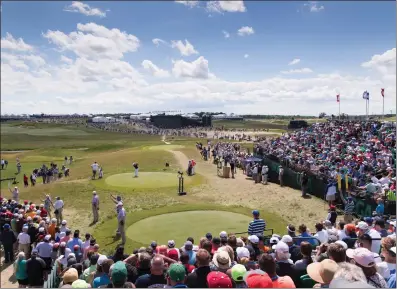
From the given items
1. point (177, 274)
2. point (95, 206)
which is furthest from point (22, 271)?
point (95, 206)

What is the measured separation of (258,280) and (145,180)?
24.9 metres

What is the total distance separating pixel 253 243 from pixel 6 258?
35.6ft

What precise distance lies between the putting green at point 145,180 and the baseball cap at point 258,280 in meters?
21.4

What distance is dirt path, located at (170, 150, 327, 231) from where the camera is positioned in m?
20.3

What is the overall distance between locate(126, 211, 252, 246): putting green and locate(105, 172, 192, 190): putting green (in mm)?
8363

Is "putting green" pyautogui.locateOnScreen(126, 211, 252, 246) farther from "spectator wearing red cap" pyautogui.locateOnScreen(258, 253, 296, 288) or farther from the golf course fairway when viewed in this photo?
"spectator wearing red cap" pyautogui.locateOnScreen(258, 253, 296, 288)

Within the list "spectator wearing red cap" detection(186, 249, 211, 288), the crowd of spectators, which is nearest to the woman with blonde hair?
the crowd of spectators

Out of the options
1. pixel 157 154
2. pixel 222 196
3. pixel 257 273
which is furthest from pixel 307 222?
pixel 157 154

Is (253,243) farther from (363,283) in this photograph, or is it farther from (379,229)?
(363,283)

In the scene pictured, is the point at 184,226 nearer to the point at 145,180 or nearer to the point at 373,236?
the point at 373,236

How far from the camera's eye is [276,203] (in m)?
22.7

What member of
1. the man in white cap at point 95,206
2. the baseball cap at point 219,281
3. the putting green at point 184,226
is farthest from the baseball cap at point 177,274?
the man in white cap at point 95,206

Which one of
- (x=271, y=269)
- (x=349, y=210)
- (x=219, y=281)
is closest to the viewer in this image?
(x=219, y=281)

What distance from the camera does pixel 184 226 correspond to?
17.1m
